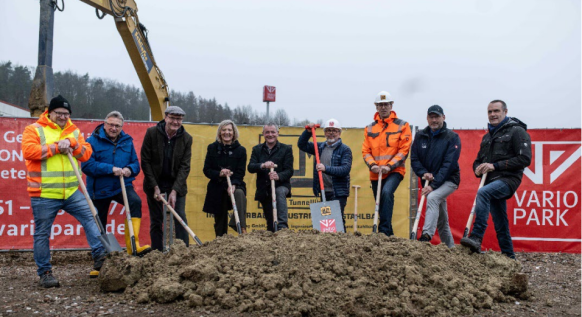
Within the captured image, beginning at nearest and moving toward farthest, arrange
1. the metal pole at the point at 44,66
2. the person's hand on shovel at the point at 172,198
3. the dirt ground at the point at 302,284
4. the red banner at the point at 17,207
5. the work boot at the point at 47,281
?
the dirt ground at the point at 302,284, the work boot at the point at 47,281, the person's hand on shovel at the point at 172,198, the red banner at the point at 17,207, the metal pole at the point at 44,66

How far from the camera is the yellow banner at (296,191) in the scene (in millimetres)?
7660

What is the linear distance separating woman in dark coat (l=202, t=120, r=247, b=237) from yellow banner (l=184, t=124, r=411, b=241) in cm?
119

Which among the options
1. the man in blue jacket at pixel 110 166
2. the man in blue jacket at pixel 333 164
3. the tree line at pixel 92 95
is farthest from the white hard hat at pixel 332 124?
the tree line at pixel 92 95

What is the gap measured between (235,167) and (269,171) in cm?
51

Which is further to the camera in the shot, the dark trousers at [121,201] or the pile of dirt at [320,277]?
the dark trousers at [121,201]

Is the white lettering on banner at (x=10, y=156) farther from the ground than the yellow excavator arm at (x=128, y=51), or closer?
closer

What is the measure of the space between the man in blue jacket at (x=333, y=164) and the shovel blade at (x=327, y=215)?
40cm

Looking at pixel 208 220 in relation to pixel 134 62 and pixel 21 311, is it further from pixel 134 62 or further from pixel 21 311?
pixel 134 62

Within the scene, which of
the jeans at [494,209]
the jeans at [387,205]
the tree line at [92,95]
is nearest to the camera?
the jeans at [494,209]

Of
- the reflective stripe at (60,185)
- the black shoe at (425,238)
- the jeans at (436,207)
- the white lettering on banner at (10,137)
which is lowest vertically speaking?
the black shoe at (425,238)

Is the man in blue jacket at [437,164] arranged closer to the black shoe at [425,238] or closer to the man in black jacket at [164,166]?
the black shoe at [425,238]

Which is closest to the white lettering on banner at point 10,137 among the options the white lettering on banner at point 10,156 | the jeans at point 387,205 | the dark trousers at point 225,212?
the white lettering on banner at point 10,156

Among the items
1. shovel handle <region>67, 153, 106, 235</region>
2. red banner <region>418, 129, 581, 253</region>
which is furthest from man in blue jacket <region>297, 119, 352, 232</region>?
shovel handle <region>67, 153, 106, 235</region>

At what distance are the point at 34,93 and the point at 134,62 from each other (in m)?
3.48
